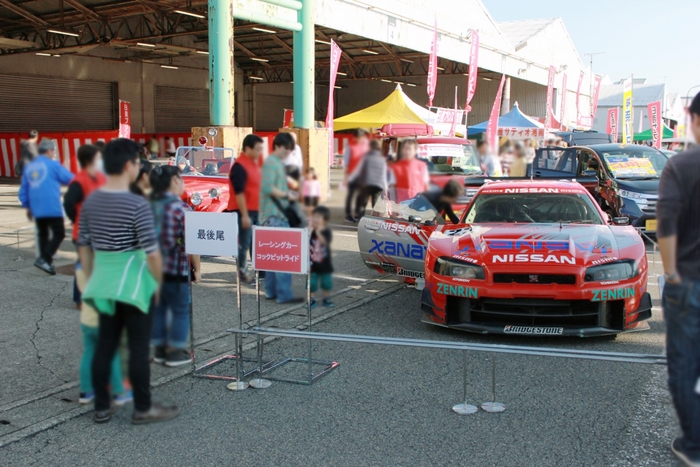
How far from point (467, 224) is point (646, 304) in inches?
62.8

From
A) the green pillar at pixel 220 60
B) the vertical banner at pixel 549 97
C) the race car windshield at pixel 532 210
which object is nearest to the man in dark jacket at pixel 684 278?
the vertical banner at pixel 549 97

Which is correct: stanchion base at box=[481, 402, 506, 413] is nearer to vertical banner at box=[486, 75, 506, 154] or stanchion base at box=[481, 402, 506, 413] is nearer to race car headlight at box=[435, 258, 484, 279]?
race car headlight at box=[435, 258, 484, 279]

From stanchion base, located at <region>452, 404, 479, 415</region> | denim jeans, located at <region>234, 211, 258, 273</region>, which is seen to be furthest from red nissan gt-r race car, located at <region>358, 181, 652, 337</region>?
denim jeans, located at <region>234, 211, 258, 273</region>

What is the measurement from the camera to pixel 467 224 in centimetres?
517

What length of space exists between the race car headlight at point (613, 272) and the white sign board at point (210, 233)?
3.23 metres

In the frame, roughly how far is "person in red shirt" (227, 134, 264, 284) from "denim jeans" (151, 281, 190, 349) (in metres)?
0.25

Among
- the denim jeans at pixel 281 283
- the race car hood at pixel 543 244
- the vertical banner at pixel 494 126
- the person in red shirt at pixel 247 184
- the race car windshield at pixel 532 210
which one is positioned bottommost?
the race car hood at pixel 543 244

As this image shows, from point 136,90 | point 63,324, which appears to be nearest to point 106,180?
point 63,324

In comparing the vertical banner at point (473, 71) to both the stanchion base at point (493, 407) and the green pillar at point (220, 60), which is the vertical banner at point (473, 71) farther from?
the stanchion base at point (493, 407)

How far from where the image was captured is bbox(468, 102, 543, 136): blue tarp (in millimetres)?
2016

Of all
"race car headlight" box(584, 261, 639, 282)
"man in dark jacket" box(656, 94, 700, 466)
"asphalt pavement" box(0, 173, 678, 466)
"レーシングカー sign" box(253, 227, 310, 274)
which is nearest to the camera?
"レーシングカー sign" box(253, 227, 310, 274)

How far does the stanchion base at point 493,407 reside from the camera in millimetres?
4230

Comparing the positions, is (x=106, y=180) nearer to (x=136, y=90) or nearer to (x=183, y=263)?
(x=183, y=263)

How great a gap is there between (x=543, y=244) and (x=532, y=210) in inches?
10.9
